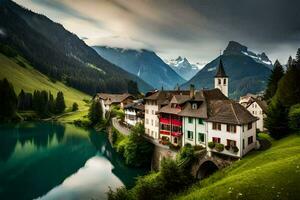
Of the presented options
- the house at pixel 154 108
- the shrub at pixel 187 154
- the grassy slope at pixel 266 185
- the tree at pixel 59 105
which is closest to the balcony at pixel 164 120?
the house at pixel 154 108

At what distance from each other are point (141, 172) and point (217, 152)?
23172 mm

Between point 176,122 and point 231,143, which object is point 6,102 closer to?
point 176,122

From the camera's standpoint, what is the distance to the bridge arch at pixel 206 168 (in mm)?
50381

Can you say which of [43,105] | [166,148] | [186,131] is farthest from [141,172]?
[43,105]

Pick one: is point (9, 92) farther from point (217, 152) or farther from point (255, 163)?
point (255, 163)

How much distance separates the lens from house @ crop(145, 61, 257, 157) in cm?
4841

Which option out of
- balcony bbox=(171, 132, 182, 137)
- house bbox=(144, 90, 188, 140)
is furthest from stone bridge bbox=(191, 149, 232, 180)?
house bbox=(144, 90, 188, 140)

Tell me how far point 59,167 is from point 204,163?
137ft

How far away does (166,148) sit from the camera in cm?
6269

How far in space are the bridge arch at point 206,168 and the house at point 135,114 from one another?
4377 cm

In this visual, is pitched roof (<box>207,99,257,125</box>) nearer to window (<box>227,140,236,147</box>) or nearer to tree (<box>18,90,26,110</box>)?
window (<box>227,140,236,147</box>)

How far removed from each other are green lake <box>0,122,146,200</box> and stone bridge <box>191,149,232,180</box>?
15.2 metres

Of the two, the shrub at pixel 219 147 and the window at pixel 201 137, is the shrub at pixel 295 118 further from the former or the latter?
the window at pixel 201 137

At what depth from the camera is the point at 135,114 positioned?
10344 cm
